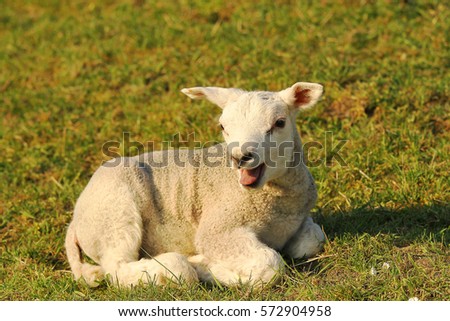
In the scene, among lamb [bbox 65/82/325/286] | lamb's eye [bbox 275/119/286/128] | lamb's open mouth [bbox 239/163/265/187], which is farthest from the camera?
lamb's eye [bbox 275/119/286/128]

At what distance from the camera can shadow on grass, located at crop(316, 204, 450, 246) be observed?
22.9 feet

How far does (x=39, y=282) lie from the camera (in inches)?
261

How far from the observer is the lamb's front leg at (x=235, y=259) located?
6.06 m

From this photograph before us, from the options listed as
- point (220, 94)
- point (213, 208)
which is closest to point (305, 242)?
point (213, 208)

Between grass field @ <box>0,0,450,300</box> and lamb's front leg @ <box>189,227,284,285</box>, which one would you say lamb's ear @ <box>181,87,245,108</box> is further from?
grass field @ <box>0,0,450,300</box>

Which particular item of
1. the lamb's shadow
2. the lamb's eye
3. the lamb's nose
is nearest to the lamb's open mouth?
the lamb's nose

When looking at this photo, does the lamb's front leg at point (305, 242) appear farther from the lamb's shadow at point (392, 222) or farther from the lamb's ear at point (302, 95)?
the lamb's ear at point (302, 95)

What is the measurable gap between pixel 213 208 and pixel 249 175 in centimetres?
76

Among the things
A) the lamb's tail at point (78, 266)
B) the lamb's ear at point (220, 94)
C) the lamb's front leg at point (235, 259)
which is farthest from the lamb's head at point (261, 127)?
the lamb's tail at point (78, 266)

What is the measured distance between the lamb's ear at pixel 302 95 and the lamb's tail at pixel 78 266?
6.92 feet

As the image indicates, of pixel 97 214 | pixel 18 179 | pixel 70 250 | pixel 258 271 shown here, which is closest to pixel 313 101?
pixel 258 271

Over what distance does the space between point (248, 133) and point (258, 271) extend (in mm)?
1049

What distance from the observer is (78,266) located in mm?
6930

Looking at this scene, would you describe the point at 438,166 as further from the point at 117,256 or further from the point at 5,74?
the point at 5,74
